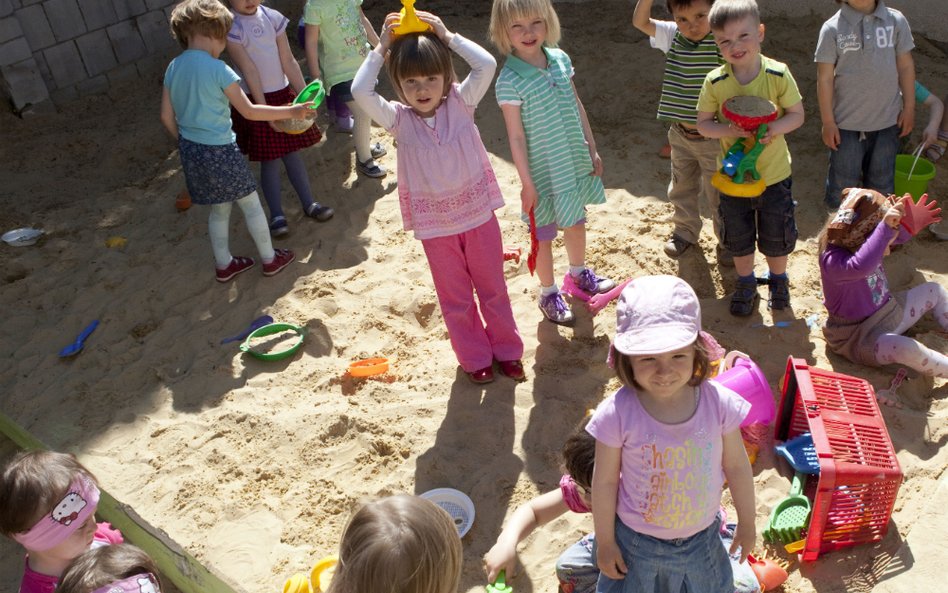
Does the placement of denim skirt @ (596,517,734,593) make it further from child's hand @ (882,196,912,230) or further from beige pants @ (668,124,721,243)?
beige pants @ (668,124,721,243)

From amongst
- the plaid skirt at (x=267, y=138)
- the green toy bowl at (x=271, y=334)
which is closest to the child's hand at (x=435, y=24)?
the green toy bowl at (x=271, y=334)

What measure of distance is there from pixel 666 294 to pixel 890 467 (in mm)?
1329

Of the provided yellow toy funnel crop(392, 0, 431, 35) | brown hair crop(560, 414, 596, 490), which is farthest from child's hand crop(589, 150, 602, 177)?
brown hair crop(560, 414, 596, 490)

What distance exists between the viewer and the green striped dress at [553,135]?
3914 millimetres

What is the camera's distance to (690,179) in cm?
476

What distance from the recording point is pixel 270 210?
18.2ft

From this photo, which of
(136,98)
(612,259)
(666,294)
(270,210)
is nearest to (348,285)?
(270,210)

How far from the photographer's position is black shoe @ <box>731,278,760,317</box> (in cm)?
433

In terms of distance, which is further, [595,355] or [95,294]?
[95,294]

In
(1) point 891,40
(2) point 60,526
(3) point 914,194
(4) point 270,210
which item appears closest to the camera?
(2) point 60,526

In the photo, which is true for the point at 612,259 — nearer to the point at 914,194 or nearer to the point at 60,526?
the point at 914,194

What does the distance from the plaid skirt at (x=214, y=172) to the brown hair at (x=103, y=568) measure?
2.74 metres

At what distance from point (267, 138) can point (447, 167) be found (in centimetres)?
190

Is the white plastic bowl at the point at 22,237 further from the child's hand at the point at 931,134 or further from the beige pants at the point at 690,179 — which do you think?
the child's hand at the point at 931,134
